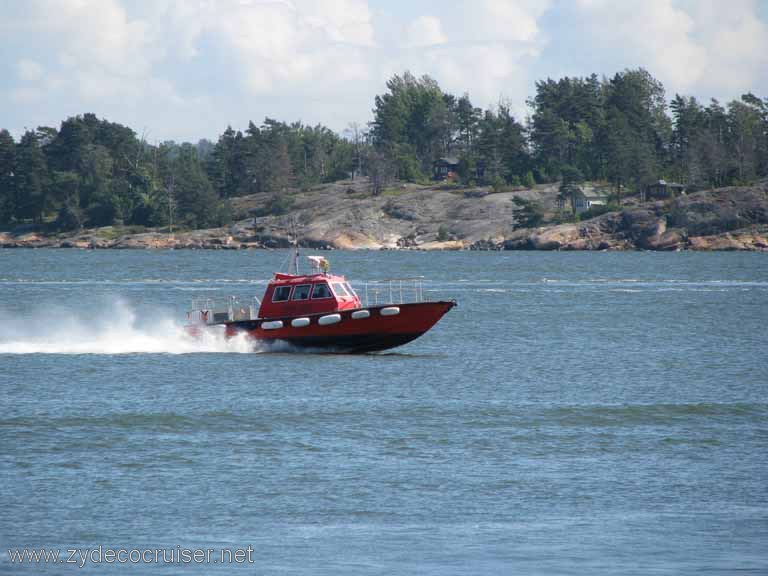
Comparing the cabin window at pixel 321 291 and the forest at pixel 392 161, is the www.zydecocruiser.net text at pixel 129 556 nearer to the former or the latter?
the cabin window at pixel 321 291

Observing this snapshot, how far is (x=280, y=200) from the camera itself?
565ft

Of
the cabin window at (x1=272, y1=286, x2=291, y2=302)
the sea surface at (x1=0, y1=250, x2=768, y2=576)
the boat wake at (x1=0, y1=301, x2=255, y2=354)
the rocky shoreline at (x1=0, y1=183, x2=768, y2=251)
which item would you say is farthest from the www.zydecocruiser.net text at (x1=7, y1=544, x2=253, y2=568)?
the rocky shoreline at (x1=0, y1=183, x2=768, y2=251)

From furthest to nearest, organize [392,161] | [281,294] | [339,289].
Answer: [392,161], [281,294], [339,289]

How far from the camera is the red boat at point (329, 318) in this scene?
133 ft

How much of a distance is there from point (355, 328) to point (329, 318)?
3.22 feet

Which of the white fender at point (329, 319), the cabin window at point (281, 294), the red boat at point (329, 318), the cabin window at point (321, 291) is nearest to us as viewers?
the red boat at point (329, 318)

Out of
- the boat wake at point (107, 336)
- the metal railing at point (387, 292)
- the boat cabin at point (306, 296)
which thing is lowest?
the boat wake at point (107, 336)

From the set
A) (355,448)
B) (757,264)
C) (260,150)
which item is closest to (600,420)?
(355,448)

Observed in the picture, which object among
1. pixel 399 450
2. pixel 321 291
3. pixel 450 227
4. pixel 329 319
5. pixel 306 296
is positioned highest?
pixel 450 227

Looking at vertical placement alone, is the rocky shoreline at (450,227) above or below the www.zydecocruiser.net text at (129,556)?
above

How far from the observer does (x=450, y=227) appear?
160 metres

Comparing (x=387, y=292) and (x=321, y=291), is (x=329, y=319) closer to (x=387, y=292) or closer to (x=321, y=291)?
(x=321, y=291)

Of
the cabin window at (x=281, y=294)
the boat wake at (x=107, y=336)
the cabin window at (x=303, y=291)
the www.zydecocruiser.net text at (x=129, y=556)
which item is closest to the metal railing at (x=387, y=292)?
the boat wake at (x=107, y=336)

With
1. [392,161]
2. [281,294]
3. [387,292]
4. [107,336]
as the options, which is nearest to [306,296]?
[281,294]
